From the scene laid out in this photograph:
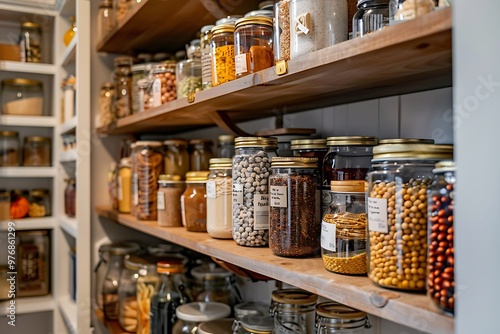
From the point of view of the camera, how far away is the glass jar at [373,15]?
749 millimetres

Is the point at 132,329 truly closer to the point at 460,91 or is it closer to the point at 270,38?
the point at 270,38

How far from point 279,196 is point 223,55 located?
36 centimetres

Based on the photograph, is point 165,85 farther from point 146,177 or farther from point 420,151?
point 420,151

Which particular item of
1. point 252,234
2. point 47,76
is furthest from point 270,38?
point 47,76

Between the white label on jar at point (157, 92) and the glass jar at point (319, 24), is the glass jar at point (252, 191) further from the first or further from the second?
the white label on jar at point (157, 92)

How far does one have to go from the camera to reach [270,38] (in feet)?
3.29

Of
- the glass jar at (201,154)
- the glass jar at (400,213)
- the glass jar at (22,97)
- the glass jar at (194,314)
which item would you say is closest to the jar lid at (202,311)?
the glass jar at (194,314)

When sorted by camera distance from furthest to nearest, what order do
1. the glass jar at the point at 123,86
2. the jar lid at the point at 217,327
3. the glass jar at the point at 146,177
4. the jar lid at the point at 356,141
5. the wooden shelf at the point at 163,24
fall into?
the glass jar at the point at 123,86
the glass jar at the point at 146,177
the wooden shelf at the point at 163,24
the jar lid at the point at 217,327
the jar lid at the point at 356,141

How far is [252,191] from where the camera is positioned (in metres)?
1.07

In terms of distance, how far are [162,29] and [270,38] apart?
34.2 inches

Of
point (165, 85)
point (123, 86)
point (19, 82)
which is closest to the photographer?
point (165, 85)

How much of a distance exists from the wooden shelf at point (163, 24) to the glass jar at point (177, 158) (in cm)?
41

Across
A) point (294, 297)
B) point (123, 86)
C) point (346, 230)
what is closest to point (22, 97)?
point (123, 86)

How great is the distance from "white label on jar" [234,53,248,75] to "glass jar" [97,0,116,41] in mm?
1117
